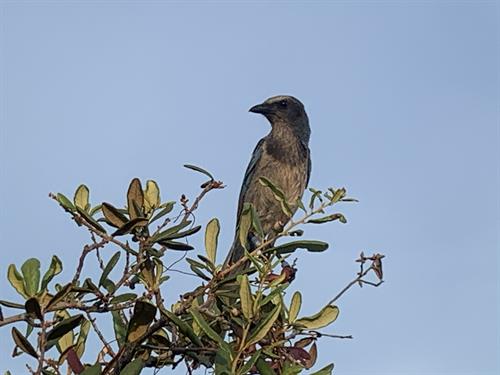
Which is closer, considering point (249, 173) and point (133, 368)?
point (133, 368)

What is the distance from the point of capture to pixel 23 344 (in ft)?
8.55

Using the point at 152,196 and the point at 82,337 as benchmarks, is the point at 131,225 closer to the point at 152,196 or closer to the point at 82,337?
the point at 152,196

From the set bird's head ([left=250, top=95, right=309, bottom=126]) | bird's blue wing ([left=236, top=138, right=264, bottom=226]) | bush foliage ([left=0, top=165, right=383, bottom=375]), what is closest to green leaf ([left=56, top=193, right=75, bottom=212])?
bush foliage ([left=0, top=165, right=383, bottom=375])

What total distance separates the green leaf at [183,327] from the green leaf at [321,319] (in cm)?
39

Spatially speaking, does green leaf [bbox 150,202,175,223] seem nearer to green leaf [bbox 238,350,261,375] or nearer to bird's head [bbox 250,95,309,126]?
green leaf [bbox 238,350,261,375]

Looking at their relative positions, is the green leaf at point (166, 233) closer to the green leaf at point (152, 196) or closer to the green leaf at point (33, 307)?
the green leaf at point (152, 196)

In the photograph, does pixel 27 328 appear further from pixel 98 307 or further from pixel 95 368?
pixel 95 368

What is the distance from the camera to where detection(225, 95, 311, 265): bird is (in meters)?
8.11

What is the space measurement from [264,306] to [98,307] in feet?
1.70

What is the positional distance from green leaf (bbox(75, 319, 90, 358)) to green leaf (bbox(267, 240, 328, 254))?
674 millimetres

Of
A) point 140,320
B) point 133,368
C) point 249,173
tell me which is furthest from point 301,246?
point 249,173

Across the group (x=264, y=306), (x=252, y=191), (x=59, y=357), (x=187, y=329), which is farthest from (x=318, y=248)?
(x=252, y=191)

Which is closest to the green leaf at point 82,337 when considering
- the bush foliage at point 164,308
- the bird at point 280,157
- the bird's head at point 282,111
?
the bush foliage at point 164,308

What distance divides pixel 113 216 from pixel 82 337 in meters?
0.48
